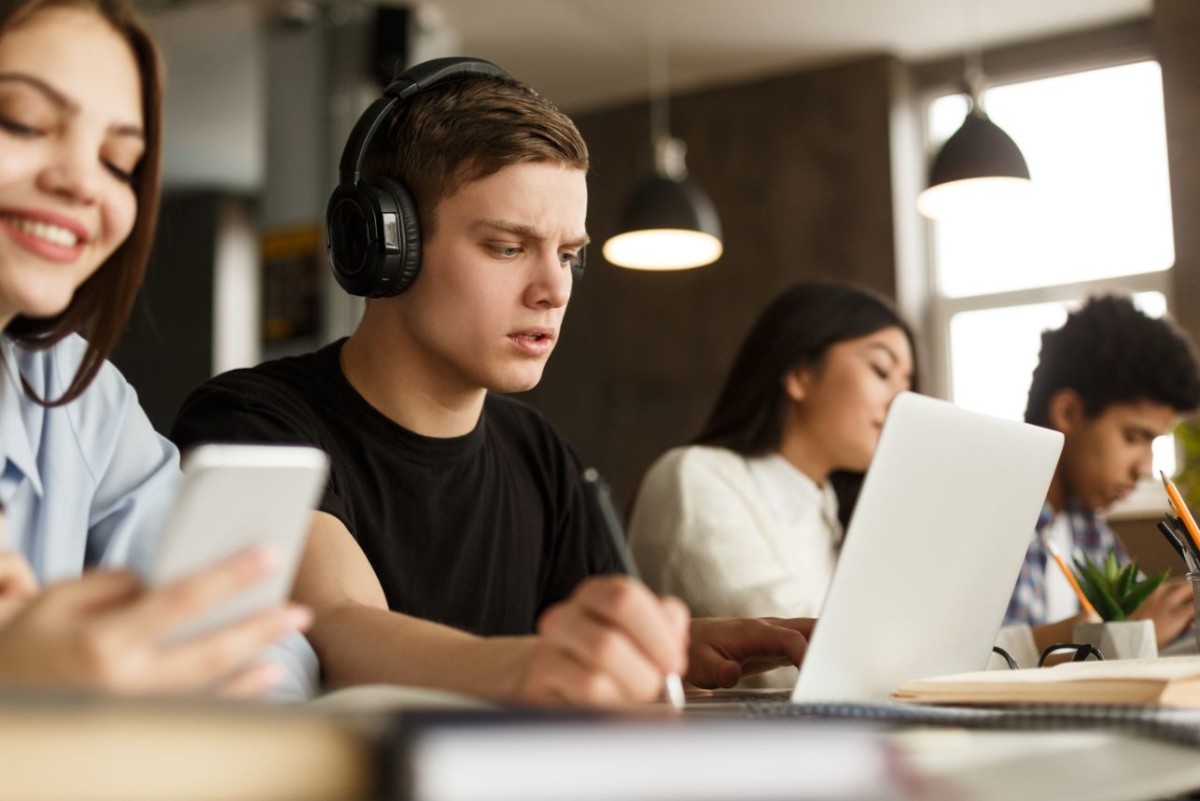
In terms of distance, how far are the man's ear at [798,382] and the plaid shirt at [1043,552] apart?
1.53 ft

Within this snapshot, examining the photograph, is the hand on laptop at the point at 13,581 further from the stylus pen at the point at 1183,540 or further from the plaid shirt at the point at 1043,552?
the plaid shirt at the point at 1043,552

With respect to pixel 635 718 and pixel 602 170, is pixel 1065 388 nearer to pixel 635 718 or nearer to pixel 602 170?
pixel 635 718

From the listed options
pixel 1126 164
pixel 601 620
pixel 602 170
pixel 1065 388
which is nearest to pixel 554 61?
pixel 602 170

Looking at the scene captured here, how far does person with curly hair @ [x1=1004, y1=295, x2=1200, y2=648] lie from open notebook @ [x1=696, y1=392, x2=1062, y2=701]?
54.4 inches

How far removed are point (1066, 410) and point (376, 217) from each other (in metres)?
1.76

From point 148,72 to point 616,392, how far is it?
5.05 meters

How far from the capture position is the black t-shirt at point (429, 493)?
129 cm

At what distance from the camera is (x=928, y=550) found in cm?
101

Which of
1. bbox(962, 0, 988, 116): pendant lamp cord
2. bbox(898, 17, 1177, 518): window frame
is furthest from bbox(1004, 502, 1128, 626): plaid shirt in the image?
bbox(962, 0, 988, 116): pendant lamp cord

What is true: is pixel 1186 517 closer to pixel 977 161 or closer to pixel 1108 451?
pixel 1108 451

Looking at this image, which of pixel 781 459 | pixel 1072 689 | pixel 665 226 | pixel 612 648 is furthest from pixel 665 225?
pixel 612 648

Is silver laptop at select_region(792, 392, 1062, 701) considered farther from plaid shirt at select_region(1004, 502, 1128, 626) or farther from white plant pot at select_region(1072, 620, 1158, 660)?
plaid shirt at select_region(1004, 502, 1128, 626)

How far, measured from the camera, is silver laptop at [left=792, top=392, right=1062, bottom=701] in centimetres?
92

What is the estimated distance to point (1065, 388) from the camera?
266 centimetres
